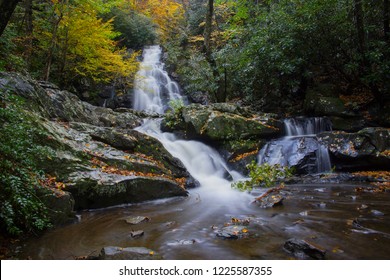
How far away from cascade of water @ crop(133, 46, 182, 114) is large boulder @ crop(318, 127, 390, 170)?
10.4 meters

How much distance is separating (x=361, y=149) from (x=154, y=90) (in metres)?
12.8

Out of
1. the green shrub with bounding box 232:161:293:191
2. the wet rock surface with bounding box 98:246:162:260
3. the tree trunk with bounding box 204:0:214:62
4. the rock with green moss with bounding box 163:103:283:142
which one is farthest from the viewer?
the tree trunk with bounding box 204:0:214:62

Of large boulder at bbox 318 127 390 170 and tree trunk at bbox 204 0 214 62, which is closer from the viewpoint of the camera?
large boulder at bbox 318 127 390 170

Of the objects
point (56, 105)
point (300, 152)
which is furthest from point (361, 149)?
point (56, 105)

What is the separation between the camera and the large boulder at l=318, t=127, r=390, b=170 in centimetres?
870

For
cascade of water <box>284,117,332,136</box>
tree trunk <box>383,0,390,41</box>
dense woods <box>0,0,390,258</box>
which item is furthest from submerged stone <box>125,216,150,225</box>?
tree trunk <box>383,0,390,41</box>

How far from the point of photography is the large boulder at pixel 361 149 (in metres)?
8.70

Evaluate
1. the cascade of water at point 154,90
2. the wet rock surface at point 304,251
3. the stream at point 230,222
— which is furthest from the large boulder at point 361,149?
the cascade of water at point 154,90

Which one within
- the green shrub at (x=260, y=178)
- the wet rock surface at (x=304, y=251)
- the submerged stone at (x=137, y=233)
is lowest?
the wet rock surface at (x=304, y=251)

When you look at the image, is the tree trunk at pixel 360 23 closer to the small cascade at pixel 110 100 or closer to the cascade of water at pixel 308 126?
the cascade of water at pixel 308 126

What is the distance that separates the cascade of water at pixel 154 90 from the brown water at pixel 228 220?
11698mm

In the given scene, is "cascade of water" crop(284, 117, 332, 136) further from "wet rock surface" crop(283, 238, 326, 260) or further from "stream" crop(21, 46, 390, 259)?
"wet rock surface" crop(283, 238, 326, 260)
